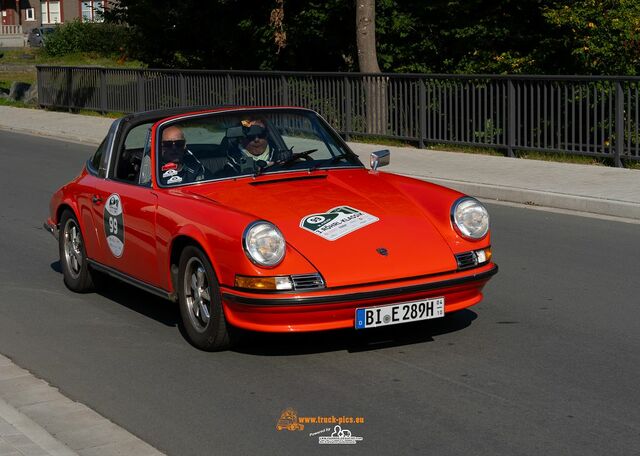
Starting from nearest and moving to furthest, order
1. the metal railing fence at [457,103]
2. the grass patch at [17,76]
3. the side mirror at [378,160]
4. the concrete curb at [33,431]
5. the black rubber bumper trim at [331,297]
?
1. the concrete curb at [33,431]
2. the black rubber bumper trim at [331,297]
3. the side mirror at [378,160]
4. the metal railing fence at [457,103]
5. the grass patch at [17,76]

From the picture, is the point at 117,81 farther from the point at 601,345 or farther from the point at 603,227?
the point at 601,345

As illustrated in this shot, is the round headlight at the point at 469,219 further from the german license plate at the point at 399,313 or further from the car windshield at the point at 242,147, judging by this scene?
the car windshield at the point at 242,147

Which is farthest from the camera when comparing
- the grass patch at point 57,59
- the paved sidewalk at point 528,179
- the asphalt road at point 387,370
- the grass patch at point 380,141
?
the grass patch at point 57,59

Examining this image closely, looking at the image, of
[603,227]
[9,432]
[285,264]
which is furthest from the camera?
[603,227]

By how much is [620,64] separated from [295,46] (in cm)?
1243

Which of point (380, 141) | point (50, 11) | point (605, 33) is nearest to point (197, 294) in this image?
point (380, 141)

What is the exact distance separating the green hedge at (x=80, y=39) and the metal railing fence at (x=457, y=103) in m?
48.7

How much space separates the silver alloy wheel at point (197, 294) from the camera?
7.19 m

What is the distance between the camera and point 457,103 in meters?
18.9

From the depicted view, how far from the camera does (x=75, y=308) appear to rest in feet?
28.7

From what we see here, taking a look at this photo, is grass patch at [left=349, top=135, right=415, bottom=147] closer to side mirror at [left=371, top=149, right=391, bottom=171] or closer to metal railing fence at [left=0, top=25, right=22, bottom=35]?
side mirror at [left=371, top=149, right=391, bottom=171]

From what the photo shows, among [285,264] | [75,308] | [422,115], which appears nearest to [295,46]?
[422,115]

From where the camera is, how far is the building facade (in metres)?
95.9

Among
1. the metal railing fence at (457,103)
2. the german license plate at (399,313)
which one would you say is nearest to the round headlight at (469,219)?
the german license plate at (399,313)
